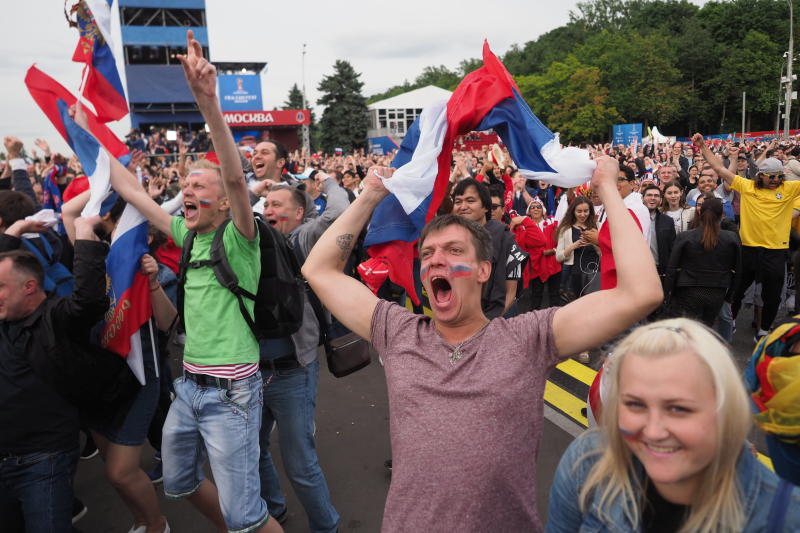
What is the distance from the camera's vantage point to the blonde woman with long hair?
4.51 feet

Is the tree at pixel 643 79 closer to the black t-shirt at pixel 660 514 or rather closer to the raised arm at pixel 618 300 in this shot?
the raised arm at pixel 618 300

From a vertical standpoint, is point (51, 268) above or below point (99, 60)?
below

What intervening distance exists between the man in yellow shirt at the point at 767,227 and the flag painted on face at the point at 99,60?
231 inches

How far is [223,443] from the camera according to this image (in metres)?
2.66

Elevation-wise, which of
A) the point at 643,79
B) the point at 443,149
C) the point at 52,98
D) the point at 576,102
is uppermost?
the point at 643,79

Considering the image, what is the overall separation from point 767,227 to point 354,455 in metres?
5.44

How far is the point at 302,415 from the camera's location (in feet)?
10.1

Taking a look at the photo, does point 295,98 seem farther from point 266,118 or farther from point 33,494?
point 33,494

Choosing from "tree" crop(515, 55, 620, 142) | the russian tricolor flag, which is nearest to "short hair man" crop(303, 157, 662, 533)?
the russian tricolor flag

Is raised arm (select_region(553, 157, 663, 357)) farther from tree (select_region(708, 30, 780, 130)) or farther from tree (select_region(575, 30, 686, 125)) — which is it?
tree (select_region(708, 30, 780, 130))

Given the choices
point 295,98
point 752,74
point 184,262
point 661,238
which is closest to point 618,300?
point 184,262

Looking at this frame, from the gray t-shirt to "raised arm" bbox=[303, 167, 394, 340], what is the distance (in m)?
0.32

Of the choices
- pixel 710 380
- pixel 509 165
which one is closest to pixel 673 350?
pixel 710 380

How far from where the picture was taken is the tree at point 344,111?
2566 inches
